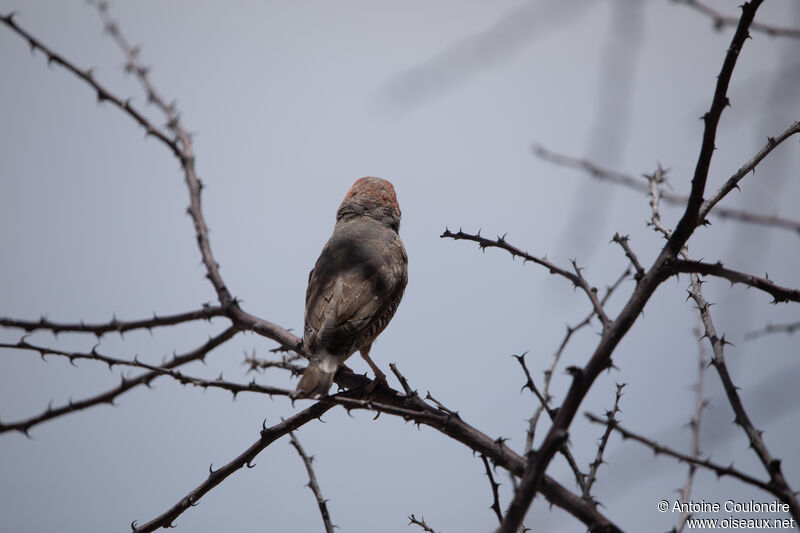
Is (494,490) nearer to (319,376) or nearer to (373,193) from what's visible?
(319,376)

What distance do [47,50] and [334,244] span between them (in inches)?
101

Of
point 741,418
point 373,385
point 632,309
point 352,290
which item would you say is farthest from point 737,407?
point 352,290

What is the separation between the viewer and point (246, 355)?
4.86m

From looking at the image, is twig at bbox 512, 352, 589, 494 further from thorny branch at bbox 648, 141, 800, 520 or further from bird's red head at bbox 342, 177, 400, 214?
bird's red head at bbox 342, 177, 400, 214

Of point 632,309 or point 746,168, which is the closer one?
point 632,309

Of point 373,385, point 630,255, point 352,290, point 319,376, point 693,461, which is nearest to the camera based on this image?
point 693,461

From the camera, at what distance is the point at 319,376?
398 cm

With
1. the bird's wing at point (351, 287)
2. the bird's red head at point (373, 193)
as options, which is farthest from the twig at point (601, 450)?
the bird's red head at point (373, 193)

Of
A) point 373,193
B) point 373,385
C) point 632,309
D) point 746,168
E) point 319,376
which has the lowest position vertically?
point 632,309

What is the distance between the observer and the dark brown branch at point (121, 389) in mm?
3572

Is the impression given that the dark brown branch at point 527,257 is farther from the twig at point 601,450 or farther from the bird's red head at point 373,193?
the bird's red head at point 373,193

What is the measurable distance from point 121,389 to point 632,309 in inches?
121

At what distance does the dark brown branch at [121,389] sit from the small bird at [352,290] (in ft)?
2.04

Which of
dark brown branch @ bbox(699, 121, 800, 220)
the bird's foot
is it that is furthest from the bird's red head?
dark brown branch @ bbox(699, 121, 800, 220)
